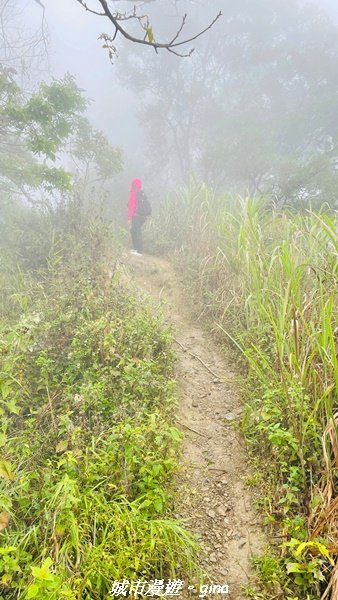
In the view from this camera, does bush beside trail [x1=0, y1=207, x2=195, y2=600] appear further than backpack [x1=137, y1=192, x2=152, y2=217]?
No

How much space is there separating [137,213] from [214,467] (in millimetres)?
5994

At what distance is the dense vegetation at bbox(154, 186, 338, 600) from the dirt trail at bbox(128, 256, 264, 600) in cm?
14

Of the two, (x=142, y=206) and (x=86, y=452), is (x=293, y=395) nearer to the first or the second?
(x=86, y=452)

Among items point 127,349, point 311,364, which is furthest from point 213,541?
point 127,349

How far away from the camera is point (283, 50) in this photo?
1584cm

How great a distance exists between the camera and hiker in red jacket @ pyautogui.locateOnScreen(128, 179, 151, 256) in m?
7.78

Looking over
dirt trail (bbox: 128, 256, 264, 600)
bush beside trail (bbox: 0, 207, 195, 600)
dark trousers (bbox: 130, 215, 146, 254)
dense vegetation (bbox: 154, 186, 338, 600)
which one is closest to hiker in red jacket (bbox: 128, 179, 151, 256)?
dark trousers (bbox: 130, 215, 146, 254)

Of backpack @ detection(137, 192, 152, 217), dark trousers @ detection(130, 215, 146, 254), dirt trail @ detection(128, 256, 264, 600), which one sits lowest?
dirt trail @ detection(128, 256, 264, 600)

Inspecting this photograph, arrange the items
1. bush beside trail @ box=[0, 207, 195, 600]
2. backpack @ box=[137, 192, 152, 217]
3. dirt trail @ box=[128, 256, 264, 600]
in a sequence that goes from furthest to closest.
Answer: backpack @ box=[137, 192, 152, 217]
dirt trail @ box=[128, 256, 264, 600]
bush beside trail @ box=[0, 207, 195, 600]

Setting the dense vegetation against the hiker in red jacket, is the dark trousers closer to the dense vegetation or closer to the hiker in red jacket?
the hiker in red jacket

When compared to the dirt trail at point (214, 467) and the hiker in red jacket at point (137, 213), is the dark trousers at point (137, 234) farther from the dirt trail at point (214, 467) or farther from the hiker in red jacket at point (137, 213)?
the dirt trail at point (214, 467)

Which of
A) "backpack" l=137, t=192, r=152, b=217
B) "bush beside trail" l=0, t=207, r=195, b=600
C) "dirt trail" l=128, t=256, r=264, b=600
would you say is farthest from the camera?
"backpack" l=137, t=192, r=152, b=217

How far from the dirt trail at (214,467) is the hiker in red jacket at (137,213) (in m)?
3.63

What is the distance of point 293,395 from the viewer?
2.48 m
